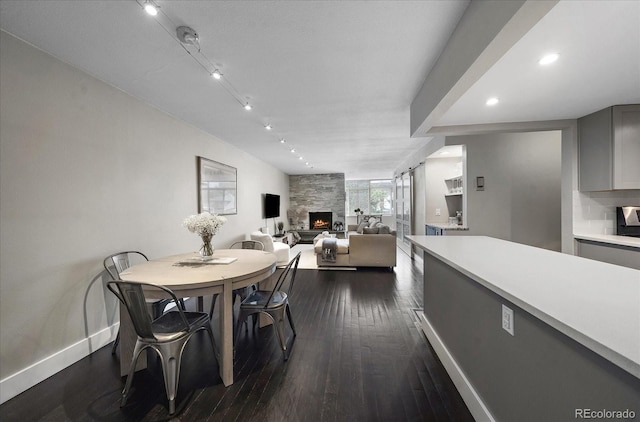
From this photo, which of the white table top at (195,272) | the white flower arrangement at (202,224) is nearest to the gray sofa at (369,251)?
the white table top at (195,272)

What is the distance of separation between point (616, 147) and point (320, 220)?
7138 millimetres

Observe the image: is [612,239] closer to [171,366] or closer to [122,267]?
[171,366]

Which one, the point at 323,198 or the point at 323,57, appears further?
the point at 323,198

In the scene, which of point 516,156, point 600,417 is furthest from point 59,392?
point 516,156

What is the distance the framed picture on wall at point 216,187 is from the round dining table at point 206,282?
1.84 meters

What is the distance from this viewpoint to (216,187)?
4.14 metres

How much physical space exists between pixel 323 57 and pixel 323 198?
6954 mm

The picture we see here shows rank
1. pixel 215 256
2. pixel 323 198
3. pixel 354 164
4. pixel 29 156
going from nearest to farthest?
pixel 29 156
pixel 215 256
pixel 354 164
pixel 323 198

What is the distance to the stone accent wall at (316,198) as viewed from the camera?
881cm

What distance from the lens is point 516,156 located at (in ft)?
12.1

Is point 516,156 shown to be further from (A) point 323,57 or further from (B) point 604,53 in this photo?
(A) point 323,57

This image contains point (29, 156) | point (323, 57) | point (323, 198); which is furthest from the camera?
point (323, 198)

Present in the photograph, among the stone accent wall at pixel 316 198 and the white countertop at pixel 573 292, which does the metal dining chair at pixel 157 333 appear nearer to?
the white countertop at pixel 573 292

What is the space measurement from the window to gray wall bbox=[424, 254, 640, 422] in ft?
27.6
